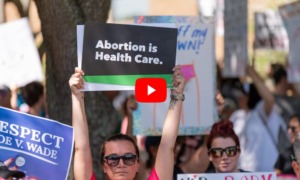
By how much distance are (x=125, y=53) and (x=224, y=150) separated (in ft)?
3.49

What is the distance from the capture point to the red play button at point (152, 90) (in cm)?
607

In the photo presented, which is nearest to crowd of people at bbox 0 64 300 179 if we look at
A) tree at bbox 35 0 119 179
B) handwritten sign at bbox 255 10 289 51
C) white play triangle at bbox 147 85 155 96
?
white play triangle at bbox 147 85 155 96

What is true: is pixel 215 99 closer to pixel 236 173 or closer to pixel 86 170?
pixel 236 173

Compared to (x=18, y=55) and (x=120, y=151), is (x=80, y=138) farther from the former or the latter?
(x=18, y=55)

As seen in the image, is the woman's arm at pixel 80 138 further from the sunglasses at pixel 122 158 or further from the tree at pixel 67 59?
the tree at pixel 67 59

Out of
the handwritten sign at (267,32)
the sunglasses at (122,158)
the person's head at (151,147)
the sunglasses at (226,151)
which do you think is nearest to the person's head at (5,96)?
the person's head at (151,147)

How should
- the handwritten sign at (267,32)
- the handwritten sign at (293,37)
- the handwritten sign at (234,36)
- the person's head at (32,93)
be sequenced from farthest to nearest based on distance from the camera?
the handwritten sign at (267,32)
the handwritten sign at (293,37)
the handwritten sign at (234,36)
the person's head at (32,93)

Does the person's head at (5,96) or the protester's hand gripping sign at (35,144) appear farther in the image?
the person's head at (5,96)

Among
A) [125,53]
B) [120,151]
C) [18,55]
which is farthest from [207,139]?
[120,151]

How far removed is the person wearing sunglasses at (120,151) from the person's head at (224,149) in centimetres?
92

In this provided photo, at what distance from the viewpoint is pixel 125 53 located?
6270 mm

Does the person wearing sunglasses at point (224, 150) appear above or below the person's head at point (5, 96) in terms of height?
below

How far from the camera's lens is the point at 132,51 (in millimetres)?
Result: 6285

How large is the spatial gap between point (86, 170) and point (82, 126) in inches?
10.9
